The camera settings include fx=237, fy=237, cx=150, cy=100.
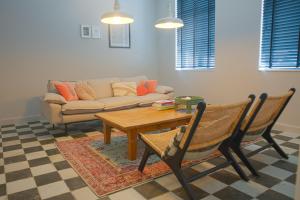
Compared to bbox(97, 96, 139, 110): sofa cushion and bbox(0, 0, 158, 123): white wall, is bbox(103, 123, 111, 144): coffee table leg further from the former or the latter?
bbox(0, 0, 158, 123): white wall

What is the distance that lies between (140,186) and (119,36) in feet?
12.7

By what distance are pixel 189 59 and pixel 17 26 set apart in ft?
11.0

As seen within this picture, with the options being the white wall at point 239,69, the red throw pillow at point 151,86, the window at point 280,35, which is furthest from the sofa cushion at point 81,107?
the window at point 280,35

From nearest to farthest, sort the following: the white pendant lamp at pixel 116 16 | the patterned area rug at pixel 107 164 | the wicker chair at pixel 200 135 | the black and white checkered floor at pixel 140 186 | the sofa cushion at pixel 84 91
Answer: the wicker chair at pixel 200 135 → the black and white checkered floor at pixel 140 186 → the patterned area rug at pixel 107 164 → the white pendant lamp at pixel 116 16 → the sofa cushion at pixel 84 91

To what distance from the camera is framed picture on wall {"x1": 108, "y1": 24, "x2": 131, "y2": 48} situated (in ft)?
16.8

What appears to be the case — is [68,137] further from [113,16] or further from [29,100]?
[113,16]

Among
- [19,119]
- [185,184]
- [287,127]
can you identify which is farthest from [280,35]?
[19,119]

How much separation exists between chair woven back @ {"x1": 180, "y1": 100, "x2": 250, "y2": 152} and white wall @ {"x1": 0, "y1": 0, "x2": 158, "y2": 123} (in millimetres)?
3620

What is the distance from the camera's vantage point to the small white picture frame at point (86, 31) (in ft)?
15.6

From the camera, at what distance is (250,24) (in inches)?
149

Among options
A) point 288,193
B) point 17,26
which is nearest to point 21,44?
point 17,26

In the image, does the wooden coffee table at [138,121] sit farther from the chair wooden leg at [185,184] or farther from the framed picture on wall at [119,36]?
the framed picture on wall at [119,36]

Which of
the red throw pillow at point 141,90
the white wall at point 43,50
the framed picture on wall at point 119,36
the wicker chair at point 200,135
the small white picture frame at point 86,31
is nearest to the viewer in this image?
the wicker chair at point 200,135

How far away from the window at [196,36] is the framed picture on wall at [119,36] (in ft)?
3.70
